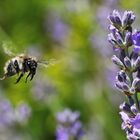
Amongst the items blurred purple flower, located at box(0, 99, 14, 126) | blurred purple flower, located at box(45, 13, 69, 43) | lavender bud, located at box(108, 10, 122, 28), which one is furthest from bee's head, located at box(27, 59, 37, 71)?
blurred purple flower, located at box(45, 13, 69, 43)

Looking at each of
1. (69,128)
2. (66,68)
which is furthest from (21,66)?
(66,68)

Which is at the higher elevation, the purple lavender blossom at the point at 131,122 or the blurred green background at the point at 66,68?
the blurred green background at the point at 66,68

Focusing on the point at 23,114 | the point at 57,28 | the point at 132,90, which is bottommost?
the point at 132,90

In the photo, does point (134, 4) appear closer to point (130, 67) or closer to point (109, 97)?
point (109, 97)

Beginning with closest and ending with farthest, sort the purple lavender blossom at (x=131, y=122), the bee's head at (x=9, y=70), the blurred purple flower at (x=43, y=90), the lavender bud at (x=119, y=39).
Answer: the purple lavender blossom at (x=131, y=122) < the lavender bud at (x=119, y=39) < the bee's head at (x=9, y=70) < the blurred purple flower at (x=43, y=90)

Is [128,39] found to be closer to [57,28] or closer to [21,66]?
[21,66]

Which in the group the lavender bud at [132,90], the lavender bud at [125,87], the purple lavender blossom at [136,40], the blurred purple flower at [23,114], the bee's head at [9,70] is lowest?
the lavender bud at [132,90]

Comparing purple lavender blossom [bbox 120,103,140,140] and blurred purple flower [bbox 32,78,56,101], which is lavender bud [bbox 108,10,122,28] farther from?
blurred purple flower [bbox 32,78,56,101]

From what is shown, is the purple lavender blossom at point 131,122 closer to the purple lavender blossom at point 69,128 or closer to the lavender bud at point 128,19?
the lavender bud at point 128,19

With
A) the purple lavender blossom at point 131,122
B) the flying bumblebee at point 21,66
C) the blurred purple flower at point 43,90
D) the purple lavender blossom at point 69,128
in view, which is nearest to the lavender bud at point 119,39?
the purple lavender blossom at point 131,122
